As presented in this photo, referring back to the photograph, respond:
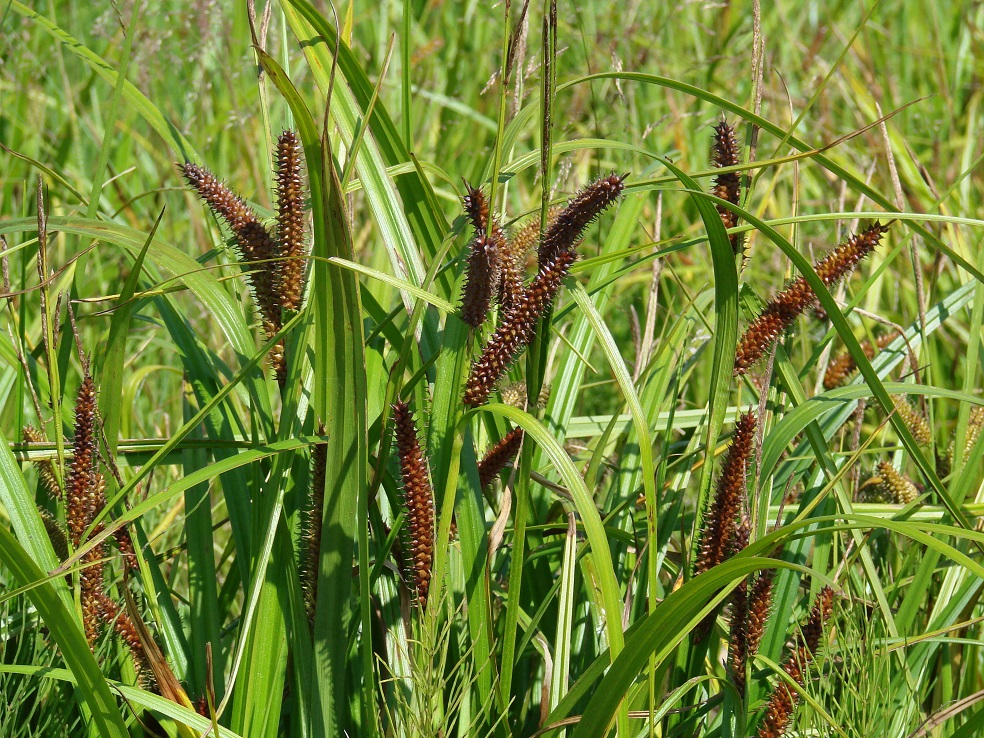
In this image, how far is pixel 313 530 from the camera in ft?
4.03

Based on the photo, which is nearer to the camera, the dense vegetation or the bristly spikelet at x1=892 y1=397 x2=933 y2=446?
the dense vegetation

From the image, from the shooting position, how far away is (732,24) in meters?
4.50

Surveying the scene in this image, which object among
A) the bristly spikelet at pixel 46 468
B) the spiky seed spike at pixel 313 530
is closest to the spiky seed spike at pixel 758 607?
the spiky seed spike at pixel 313 530

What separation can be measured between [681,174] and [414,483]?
507mm

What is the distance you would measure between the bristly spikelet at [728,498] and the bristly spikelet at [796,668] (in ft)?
0.55

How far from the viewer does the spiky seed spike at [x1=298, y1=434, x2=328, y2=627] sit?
1.19m

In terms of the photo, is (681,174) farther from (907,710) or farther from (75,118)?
(75,118)

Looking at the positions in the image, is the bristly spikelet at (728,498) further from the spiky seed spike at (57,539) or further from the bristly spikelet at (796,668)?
the spiky seed spike at (57,539)

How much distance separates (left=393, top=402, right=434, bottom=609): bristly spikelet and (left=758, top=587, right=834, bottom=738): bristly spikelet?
0.50 meters

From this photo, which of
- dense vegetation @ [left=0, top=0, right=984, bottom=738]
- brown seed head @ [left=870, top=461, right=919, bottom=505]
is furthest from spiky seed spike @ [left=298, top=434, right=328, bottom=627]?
brown seed head @ [left=870, top=461, right=919, bottom=505]

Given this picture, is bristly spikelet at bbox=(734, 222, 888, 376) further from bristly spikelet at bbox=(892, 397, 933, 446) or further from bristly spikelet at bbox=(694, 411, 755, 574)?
bristly spikelet at bbox=(892, 397, 933, 446)

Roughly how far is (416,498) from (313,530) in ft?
0.77

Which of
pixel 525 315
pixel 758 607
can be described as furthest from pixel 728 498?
pixel 525 315

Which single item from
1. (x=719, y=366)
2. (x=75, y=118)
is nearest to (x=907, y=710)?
(x=719, y=366)
